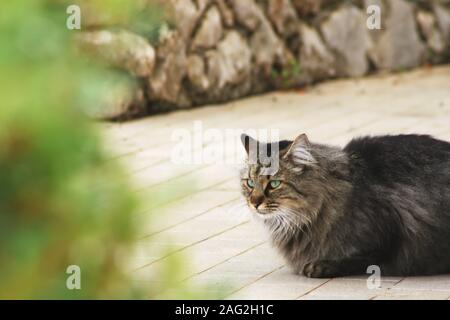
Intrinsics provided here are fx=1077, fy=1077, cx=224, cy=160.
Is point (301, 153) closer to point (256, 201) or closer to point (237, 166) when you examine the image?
point (256, 201)

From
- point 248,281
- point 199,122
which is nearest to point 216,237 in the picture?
point 248,281

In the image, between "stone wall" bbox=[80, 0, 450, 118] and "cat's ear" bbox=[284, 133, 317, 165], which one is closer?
"cat's ear" bbox=[284, 133, 317, 165]

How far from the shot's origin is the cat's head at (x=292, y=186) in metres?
5.09

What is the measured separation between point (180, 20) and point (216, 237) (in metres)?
4.19

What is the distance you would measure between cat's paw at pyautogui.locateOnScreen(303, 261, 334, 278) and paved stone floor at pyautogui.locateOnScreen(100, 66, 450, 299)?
4 cm

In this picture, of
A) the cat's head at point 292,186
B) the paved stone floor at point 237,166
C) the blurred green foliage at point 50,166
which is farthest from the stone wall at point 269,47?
the blurred green foliage at point 50,166

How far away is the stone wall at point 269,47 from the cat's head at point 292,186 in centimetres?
391

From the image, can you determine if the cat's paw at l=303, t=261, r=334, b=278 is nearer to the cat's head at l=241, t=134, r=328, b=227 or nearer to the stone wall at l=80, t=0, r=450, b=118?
the cat's head at l=241, t=134, r=328, b=227

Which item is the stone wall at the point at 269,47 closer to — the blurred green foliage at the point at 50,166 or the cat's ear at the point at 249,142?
the cat's ear at the point at 249,142

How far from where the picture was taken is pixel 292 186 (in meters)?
5.11

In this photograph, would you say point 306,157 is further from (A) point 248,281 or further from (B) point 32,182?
(B) point 32,182

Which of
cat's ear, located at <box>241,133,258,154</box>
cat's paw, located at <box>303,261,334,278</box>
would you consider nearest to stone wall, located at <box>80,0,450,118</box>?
cat's ear, located at <box>241,133,258,154</box>

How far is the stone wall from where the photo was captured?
9773 millimetres

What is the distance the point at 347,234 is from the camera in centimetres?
504
